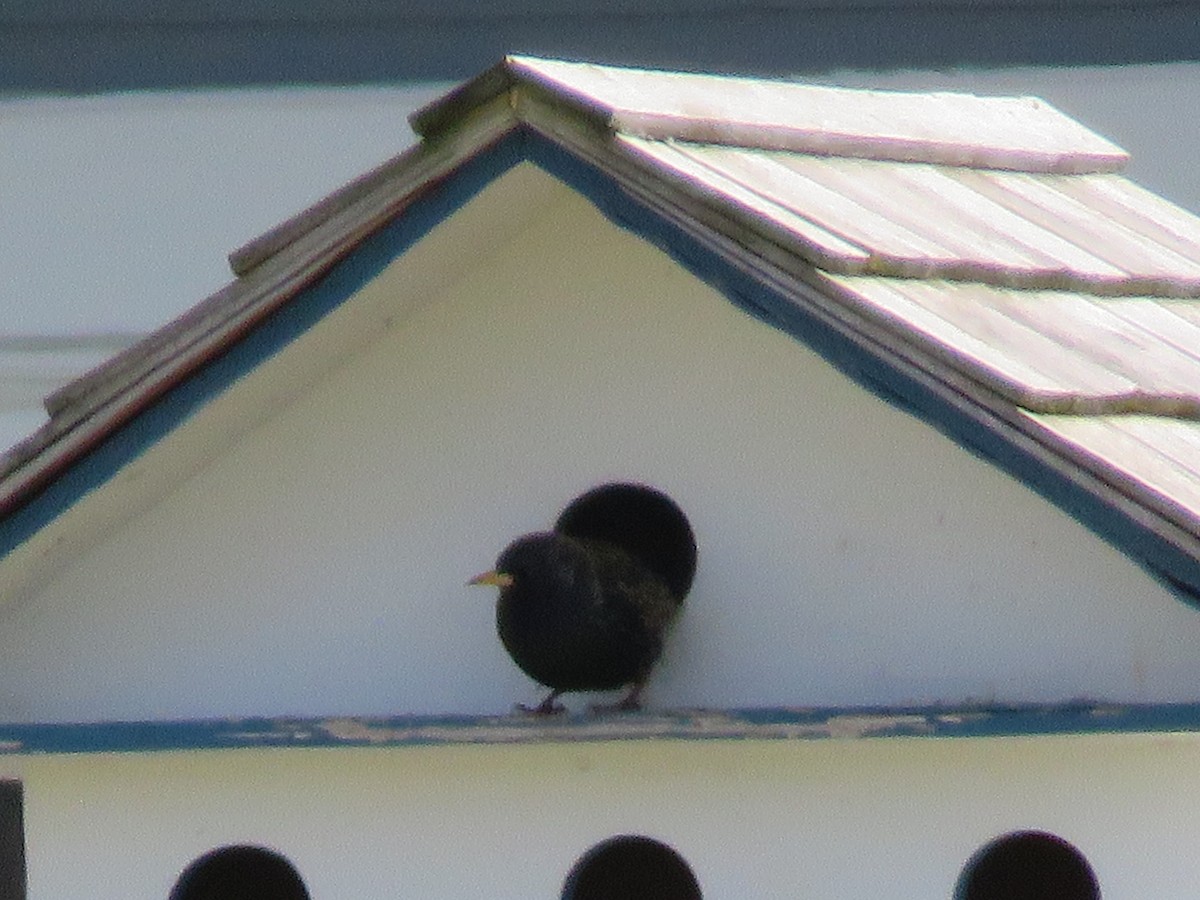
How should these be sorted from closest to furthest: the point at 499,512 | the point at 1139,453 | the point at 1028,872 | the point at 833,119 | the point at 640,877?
the point at 1139,453, the point at 499,512, the point at 1028,872, the point at 833,119, the point at 640,877

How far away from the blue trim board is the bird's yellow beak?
0.15 meters

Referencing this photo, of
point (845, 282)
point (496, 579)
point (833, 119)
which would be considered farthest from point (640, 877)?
point (845, 282)

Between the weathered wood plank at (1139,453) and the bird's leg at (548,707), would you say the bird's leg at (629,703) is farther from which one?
the weathered wood plank at (1139,453)

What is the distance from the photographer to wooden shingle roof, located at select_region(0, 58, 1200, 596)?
8.55ft

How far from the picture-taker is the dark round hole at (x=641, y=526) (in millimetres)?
2992

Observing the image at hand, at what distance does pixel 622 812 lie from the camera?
9.63ft

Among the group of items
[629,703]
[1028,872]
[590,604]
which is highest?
[590,604]

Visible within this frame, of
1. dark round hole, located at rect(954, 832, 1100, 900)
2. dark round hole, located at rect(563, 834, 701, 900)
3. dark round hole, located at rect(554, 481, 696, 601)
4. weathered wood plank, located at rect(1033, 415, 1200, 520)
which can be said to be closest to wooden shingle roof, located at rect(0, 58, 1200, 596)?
weathered wood plank, located at rect(1033, 415, 1200, 520)

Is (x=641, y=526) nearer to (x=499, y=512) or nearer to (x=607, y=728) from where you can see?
(x=499, y=512)

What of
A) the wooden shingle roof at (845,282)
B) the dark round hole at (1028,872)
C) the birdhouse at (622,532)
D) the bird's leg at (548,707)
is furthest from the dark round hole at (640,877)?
the wooden shingle roof at (845,282)

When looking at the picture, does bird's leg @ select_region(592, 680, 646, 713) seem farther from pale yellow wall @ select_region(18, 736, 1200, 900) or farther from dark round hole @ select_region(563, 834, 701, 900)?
dark round hole @ select_region(563, 834, 701, 900)

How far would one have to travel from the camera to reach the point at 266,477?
10.1ft

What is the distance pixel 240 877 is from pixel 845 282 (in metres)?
1.18

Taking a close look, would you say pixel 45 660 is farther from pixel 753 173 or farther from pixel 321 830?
pixel 753 173
